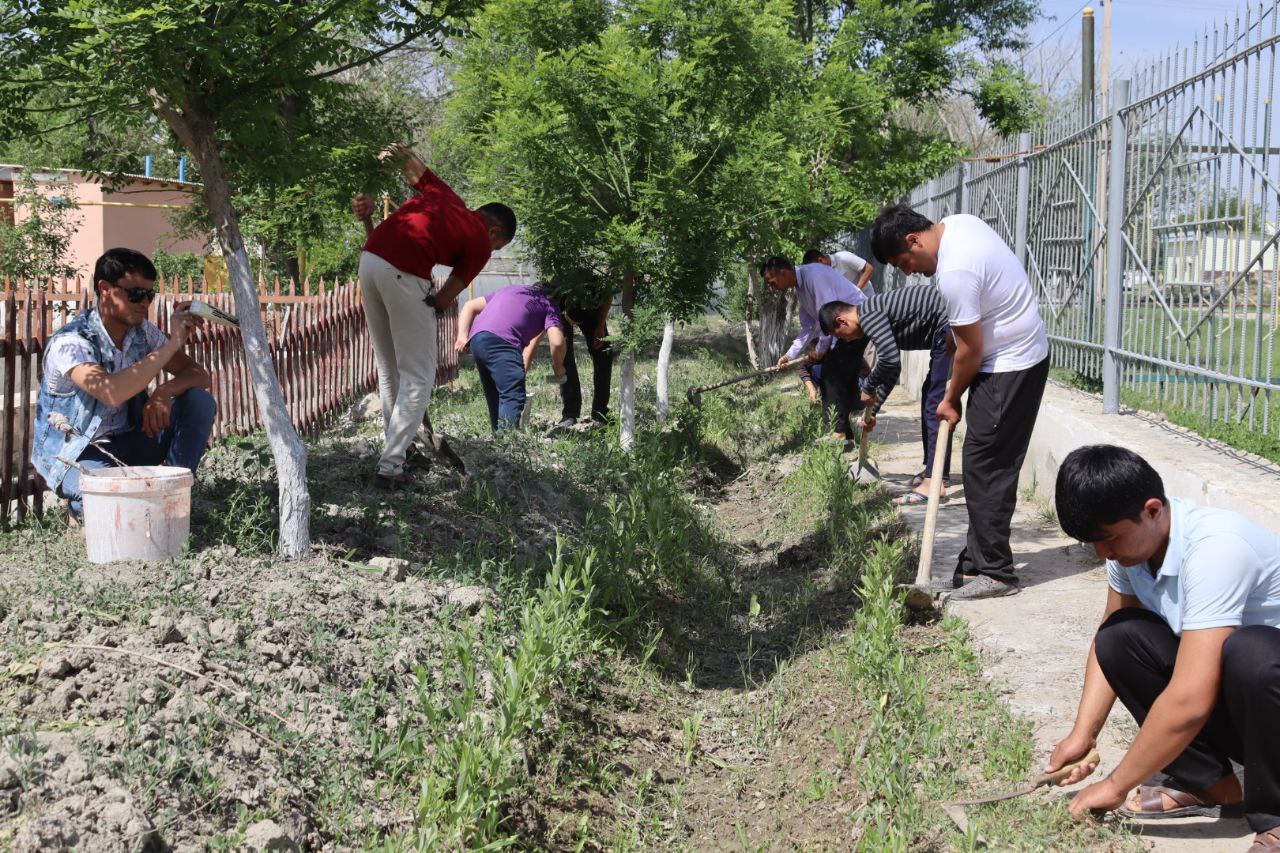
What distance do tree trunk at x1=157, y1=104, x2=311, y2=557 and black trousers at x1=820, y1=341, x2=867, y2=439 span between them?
4.71 metres

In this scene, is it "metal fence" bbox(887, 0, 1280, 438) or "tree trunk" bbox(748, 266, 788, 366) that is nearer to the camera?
"metal fence" bbox(887, 0, 1280, 438)

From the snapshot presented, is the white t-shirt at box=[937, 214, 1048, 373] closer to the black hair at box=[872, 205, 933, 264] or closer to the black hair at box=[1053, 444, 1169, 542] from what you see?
the black hair at box=[872, 205, 933, 264]

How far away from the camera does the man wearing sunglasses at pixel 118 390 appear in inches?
181


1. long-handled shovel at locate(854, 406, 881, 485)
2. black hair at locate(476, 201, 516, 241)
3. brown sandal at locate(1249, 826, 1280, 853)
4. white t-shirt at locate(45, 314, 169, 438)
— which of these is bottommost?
brown sandal at locate(1249, 826, 1280, 853)

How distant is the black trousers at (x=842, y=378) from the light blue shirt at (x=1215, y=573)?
545 centimetres

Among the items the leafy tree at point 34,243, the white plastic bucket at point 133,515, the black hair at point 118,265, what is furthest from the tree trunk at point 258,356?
the leafy tree at point 34,243

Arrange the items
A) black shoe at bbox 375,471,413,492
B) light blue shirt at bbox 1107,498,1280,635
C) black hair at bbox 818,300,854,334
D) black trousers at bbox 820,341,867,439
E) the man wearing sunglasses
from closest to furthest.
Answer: light blue shirt at bbox 1107,498,1280,635, the man wearing sunglasses, black shoe at bbox 375,471,413,492, black hair at bbox 818,300,854,334, black trousers at bbox 820,341,867,439

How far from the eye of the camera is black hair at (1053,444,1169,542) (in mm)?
2670

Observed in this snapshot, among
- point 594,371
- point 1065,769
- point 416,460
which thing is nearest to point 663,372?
point 594,371

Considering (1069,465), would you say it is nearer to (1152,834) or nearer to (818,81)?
(1152,834)

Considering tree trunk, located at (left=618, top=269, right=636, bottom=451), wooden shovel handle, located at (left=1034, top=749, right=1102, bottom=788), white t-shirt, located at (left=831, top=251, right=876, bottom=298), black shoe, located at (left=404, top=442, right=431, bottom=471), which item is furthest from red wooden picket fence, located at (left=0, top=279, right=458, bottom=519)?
white t-shirt, located at (left=831, top=251, right=876, bottom=298)

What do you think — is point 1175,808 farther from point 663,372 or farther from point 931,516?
point 663,372

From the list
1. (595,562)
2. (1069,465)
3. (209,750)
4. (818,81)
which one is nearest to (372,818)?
(209,750)

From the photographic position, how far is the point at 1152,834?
9.86ft
